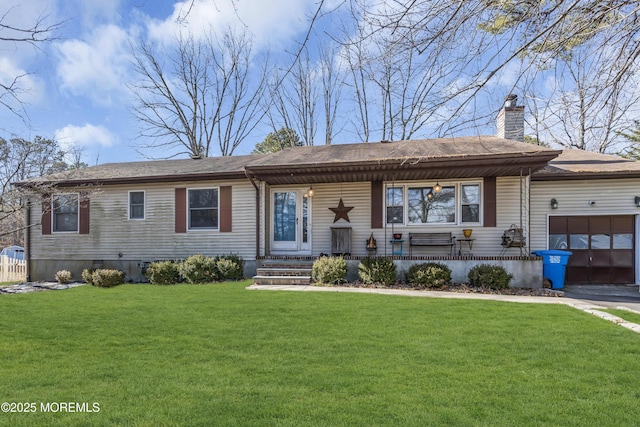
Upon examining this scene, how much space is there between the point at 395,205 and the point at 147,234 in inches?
317

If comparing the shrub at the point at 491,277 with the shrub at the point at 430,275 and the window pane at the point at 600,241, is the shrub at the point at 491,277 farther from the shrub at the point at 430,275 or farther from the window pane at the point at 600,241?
the window pane at the point at 600,241

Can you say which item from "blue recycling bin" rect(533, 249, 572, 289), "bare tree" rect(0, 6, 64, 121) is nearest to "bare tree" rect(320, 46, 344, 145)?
"blue recycling bin" rect(533, 249, 572, 289)

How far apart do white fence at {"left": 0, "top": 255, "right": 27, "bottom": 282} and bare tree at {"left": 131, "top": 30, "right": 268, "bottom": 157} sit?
1103 cm

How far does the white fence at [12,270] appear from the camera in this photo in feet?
40.4

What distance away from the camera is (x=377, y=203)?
987 centimetres

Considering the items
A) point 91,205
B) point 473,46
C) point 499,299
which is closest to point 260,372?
point 473,46

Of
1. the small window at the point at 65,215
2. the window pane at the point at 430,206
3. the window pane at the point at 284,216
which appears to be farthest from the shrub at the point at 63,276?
the window pane at the point at 430,206

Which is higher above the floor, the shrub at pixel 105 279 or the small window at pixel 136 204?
the small window at pixel 136 204

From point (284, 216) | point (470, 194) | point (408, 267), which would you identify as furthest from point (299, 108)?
point (408, 267)

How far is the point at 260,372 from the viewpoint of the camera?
125 inches

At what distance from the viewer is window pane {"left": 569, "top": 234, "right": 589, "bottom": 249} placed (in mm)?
9312

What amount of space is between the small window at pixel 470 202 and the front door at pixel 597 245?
2.11 meters

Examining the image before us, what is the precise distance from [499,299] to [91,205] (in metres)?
12.5

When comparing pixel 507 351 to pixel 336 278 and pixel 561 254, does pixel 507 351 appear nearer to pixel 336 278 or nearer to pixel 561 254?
pixel 336 278
